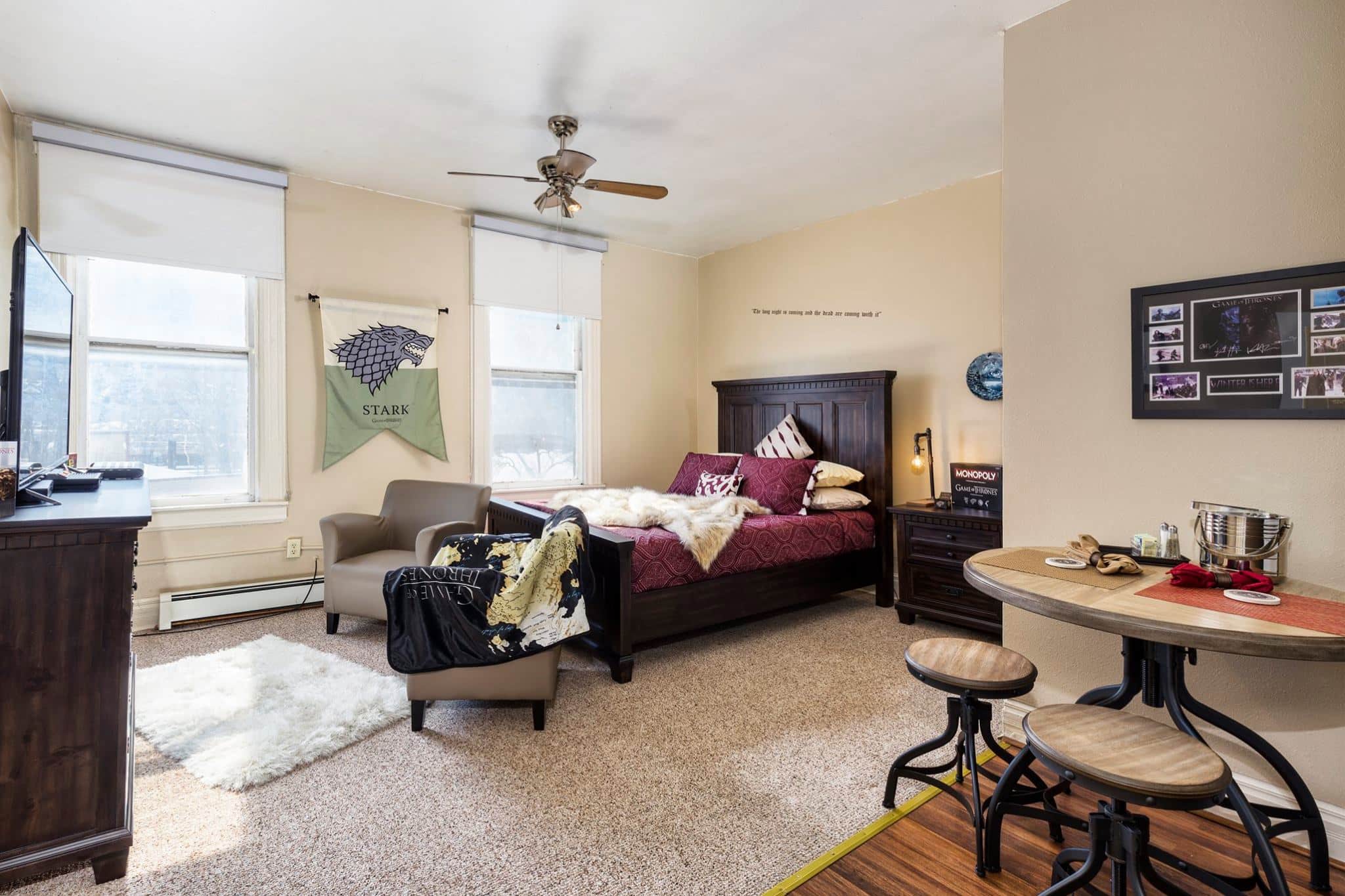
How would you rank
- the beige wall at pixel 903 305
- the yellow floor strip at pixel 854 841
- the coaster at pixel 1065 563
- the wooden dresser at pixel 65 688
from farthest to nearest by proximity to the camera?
1. the beige wall at pixel 903 305
2. the coaster at pixel 1065 563
3. the yellow floor strip at pixel 854 841
4. the wooden dresser at pixel 65 688

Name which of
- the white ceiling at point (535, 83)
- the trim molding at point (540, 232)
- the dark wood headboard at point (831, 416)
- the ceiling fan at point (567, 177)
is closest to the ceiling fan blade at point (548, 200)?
the ceiling fan at point (567, 177)

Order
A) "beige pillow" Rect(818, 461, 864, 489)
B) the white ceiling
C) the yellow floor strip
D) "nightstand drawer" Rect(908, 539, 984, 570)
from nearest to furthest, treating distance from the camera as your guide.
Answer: the yellow floor strip
the white ceiling
"nightstand drawer" Rect(908, 539, 984, 570)
"beige pillow" Rect(818, 461, 864, 489)

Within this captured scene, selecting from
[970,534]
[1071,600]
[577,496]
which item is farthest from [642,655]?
[1071,600]

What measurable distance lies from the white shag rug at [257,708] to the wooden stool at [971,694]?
1989 mm

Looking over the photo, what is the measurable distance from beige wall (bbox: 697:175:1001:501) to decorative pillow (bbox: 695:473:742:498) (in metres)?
1.15

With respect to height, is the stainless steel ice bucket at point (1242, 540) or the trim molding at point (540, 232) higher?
the trim molding at point (540, 232)

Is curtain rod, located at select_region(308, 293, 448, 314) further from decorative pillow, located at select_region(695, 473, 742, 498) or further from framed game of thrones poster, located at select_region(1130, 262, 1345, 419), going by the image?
framed game of thrones poster, located at select_region(1130, 262, 1345, 419)

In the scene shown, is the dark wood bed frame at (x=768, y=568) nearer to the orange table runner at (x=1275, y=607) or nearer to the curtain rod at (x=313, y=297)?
the curtain rod at (x=313, y=297)

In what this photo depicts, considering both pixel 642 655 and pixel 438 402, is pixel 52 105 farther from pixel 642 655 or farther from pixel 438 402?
pixel 642 655

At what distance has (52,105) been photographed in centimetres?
323

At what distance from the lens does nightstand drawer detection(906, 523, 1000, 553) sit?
11.7 ft

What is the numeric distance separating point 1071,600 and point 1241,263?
1.29 meters

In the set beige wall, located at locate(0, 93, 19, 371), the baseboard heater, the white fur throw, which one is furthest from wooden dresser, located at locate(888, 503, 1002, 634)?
beige wall, located at locate(0, 93, 19, 371)

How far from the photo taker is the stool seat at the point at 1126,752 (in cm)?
127
